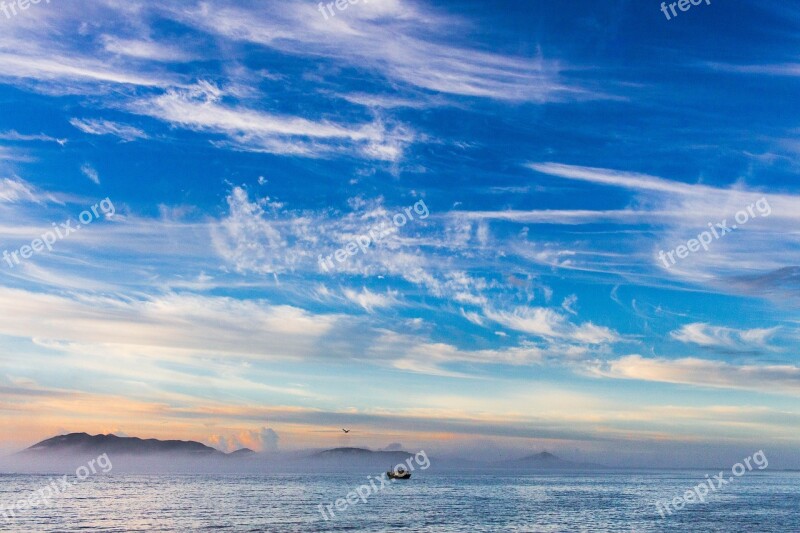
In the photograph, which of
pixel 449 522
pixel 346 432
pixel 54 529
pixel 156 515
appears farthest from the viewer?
pixel 346 432

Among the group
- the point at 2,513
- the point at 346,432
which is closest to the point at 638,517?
the point at 346,432

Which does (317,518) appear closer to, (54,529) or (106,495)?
(54,529)

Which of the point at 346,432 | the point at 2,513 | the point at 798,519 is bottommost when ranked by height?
the point at 798,519

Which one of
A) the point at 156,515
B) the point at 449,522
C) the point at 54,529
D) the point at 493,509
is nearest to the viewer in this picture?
the point at 54,529

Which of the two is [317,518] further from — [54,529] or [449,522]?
[54,529]

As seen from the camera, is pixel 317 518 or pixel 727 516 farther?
pixel 727 516

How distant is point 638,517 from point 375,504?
2194 inches

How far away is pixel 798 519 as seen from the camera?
408 feet

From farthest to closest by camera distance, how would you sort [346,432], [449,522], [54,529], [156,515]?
[346,432] < [156,515] < [449,522] < [54,529]

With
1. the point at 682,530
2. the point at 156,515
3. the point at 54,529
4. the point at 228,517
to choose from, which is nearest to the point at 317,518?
the point at 228,517

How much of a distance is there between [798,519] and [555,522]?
49385 mm

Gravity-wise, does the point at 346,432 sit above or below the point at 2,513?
above

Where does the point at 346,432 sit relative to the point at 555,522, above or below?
above

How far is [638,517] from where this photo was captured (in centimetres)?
12544
